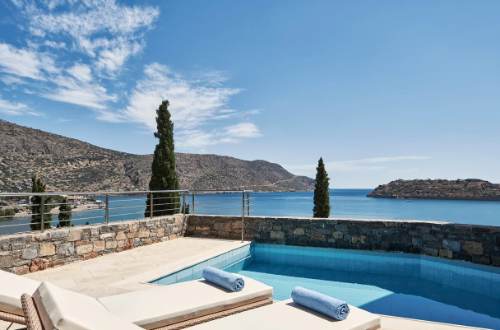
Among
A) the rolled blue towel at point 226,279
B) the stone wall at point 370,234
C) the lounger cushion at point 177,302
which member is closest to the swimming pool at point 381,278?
the stone wall at point 370,234

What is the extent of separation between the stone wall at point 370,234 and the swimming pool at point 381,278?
0.64 feet

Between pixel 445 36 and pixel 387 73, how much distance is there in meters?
3.63

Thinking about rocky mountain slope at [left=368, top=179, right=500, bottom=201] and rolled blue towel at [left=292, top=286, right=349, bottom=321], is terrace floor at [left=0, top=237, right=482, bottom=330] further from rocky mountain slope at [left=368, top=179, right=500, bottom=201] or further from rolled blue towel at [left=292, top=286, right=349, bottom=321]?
rocky mountain slope at [left=368, top=179, right=500, bottom=201]

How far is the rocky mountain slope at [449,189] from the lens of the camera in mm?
71062

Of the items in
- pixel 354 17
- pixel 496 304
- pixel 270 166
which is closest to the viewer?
pixel 496 304

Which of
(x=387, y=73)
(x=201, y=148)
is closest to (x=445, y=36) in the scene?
(x=387, y=73)

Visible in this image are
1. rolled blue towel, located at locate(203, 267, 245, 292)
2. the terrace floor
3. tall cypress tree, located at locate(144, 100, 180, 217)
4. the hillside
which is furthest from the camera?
the hillside

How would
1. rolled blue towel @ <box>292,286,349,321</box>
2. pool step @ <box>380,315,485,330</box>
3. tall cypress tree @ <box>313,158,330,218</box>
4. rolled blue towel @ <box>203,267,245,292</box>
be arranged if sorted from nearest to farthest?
1. rolled blue towel @ <box>292,286,349,321</box>
2. pool step @ <box>380,315,485,330</box>
3. rolled blue towel @ <box>203,267,245,292</box>
4. tall cypress tree @ <box>313,158,330,218</box>

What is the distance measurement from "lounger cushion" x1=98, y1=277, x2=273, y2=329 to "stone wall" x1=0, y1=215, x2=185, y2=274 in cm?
351

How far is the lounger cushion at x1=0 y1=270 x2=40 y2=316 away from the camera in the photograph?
9.70 ft

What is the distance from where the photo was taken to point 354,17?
35.4 feet

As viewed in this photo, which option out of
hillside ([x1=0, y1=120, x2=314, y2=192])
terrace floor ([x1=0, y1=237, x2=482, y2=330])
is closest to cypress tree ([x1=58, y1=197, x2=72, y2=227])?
terrace floor ([x1=0, y1=237, x2=482, y2=330])

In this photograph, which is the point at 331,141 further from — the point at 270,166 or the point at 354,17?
the point at 270,166

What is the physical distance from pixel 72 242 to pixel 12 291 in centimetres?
424
